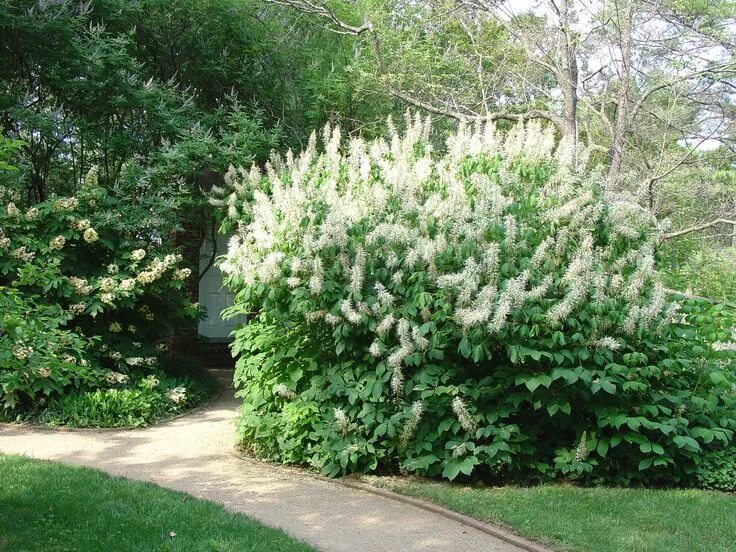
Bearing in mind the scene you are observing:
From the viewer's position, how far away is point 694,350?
588cm

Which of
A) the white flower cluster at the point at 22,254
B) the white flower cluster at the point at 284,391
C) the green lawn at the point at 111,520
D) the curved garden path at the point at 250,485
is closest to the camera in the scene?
the green lawn at the point at 111,520

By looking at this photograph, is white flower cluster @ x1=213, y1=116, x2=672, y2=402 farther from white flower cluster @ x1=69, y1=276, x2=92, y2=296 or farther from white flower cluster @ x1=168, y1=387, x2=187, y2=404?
white flower cluster @ x1=168, y1=387, x2=187, y2=404

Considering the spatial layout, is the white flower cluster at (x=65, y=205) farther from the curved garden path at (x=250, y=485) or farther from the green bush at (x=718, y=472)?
the green bush at (x=718, y=472)

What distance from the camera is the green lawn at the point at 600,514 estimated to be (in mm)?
4465

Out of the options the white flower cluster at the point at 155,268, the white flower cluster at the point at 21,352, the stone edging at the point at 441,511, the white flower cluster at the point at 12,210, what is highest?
the white flower cluster at the point at 12,210

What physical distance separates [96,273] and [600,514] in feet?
19.4

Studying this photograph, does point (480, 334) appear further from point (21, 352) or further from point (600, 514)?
point (21, 352)

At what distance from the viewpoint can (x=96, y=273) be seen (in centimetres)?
828

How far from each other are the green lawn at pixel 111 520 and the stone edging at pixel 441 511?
1197mm

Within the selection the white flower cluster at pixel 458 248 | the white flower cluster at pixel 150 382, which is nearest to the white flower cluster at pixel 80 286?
the white flower cluster at pixel 150 382

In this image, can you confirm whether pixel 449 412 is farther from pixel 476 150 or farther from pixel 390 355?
pixel 476 150

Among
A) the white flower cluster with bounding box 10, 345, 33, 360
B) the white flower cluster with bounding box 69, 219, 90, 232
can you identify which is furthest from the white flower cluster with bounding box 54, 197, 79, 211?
the white flower cluster with bounding box 10, 345, 33, 360

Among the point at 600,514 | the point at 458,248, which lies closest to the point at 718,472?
the point at 600,514

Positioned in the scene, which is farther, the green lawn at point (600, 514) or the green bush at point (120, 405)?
the green bush at point (120, 405)
